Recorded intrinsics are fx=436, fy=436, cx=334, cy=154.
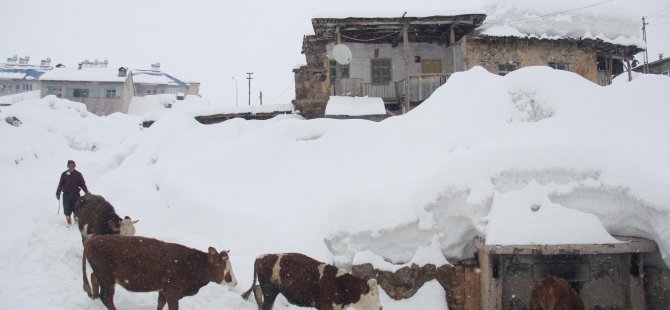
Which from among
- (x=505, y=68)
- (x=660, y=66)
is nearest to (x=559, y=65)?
(x=505, y=68)

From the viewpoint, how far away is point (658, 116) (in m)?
9.77

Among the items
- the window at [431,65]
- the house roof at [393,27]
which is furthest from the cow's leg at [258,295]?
the window at [431,65]

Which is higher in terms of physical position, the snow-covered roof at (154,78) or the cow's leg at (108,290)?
the snow-covered roof at (154,78)

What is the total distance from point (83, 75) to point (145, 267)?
49.4 m

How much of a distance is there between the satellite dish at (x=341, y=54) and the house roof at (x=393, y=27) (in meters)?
0.92

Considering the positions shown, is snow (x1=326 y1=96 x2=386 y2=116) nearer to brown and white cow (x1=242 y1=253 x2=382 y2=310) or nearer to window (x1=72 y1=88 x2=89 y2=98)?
brown and white cow (x1=242 y1=253 x2=382 y2=310)

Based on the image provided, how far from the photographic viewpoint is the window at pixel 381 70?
23078mm

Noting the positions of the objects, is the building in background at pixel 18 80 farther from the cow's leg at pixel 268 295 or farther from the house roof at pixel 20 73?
the cow's leg at pixel 268 295

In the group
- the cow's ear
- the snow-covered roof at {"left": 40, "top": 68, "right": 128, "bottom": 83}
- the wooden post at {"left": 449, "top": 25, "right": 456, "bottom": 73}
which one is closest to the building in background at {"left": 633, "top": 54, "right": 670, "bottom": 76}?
the wooden post at {"left": 449, "top": 25, "right": 456, "bottom": 73}

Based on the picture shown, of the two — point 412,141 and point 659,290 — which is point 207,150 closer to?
point 412,141

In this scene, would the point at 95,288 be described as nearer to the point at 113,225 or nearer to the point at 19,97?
the point at 113,225

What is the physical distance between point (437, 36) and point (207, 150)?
1375cm

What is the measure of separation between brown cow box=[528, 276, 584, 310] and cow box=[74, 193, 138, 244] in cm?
767

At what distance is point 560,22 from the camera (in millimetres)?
22453
